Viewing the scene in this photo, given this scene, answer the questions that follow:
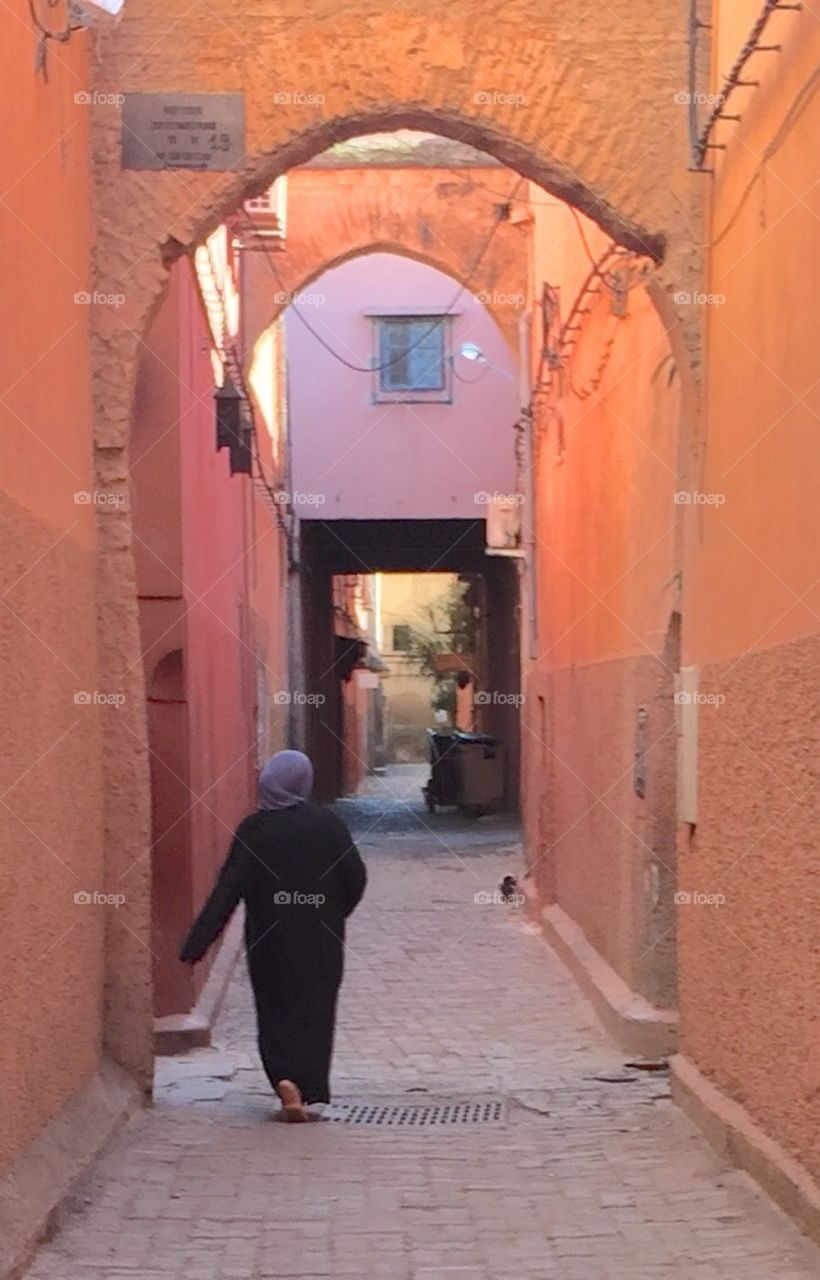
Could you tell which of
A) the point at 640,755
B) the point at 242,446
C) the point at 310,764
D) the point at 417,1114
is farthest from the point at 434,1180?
the point at 242,446

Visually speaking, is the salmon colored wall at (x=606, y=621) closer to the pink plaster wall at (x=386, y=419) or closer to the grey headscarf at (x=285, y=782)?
the grey headscarf at (x=285, y=782)

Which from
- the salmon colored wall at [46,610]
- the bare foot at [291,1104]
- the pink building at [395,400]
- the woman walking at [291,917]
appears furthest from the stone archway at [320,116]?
the pink building at [395,400]

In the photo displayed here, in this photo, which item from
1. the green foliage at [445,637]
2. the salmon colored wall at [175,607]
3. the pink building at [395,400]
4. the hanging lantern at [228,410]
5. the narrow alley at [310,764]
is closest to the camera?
the narrow alley at [310,764]

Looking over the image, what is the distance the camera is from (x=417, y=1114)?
6.84 metres

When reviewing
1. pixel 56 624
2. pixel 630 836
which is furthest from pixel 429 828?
pixel 56 624

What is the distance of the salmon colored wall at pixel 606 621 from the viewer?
8.14 metres

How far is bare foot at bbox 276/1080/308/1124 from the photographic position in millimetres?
6531

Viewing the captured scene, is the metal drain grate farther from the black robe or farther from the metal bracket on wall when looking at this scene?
the metal bracket on wall

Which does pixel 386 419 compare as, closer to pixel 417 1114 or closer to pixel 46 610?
pixel 417 1114

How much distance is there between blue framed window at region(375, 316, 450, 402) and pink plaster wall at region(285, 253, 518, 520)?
13 centimetres

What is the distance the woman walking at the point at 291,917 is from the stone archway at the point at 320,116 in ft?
1.33

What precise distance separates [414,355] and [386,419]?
2.72 feet

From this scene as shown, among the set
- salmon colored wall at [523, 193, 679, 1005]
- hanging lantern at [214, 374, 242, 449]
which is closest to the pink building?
salmon colored wall at [523, 193, 679, 1005]

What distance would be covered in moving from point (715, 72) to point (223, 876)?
3495 mm
